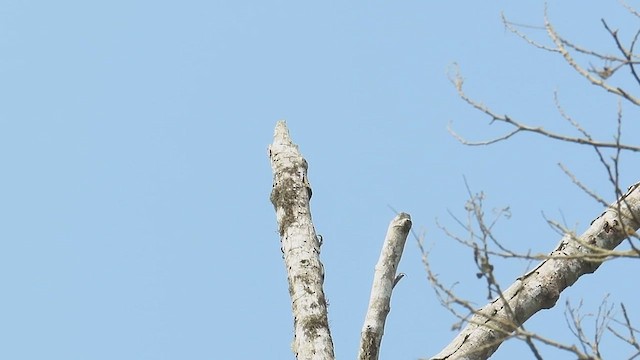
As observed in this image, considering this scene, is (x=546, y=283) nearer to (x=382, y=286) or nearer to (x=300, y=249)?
(x=382, y=286)

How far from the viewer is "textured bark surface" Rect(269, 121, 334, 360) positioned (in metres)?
6.18

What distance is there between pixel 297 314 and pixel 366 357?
0.53 metres

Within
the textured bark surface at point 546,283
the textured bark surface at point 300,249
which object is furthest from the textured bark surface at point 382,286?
the textured bark surface at point 546,283

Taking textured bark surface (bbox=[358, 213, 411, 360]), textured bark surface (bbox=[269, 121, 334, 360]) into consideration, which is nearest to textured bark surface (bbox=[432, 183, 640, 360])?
textured bark surface (bbox=[358, 213, 411, 360])

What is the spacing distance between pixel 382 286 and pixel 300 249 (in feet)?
1.99

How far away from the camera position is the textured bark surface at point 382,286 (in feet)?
21.4

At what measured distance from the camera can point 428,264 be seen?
5129mm

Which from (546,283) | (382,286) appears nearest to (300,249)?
(382,286)

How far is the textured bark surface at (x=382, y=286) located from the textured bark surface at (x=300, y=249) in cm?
36

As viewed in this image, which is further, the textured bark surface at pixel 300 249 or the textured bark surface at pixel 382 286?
the textured bark surface at pixel 382 286

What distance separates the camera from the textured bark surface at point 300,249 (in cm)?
618

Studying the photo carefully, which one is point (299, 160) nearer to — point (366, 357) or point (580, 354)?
point (366, 357)

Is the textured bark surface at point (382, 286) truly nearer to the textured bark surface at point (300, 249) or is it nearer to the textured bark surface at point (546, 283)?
the textured bark surface at point (300, 249)

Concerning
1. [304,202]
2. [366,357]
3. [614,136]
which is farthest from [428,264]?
[304,202]
